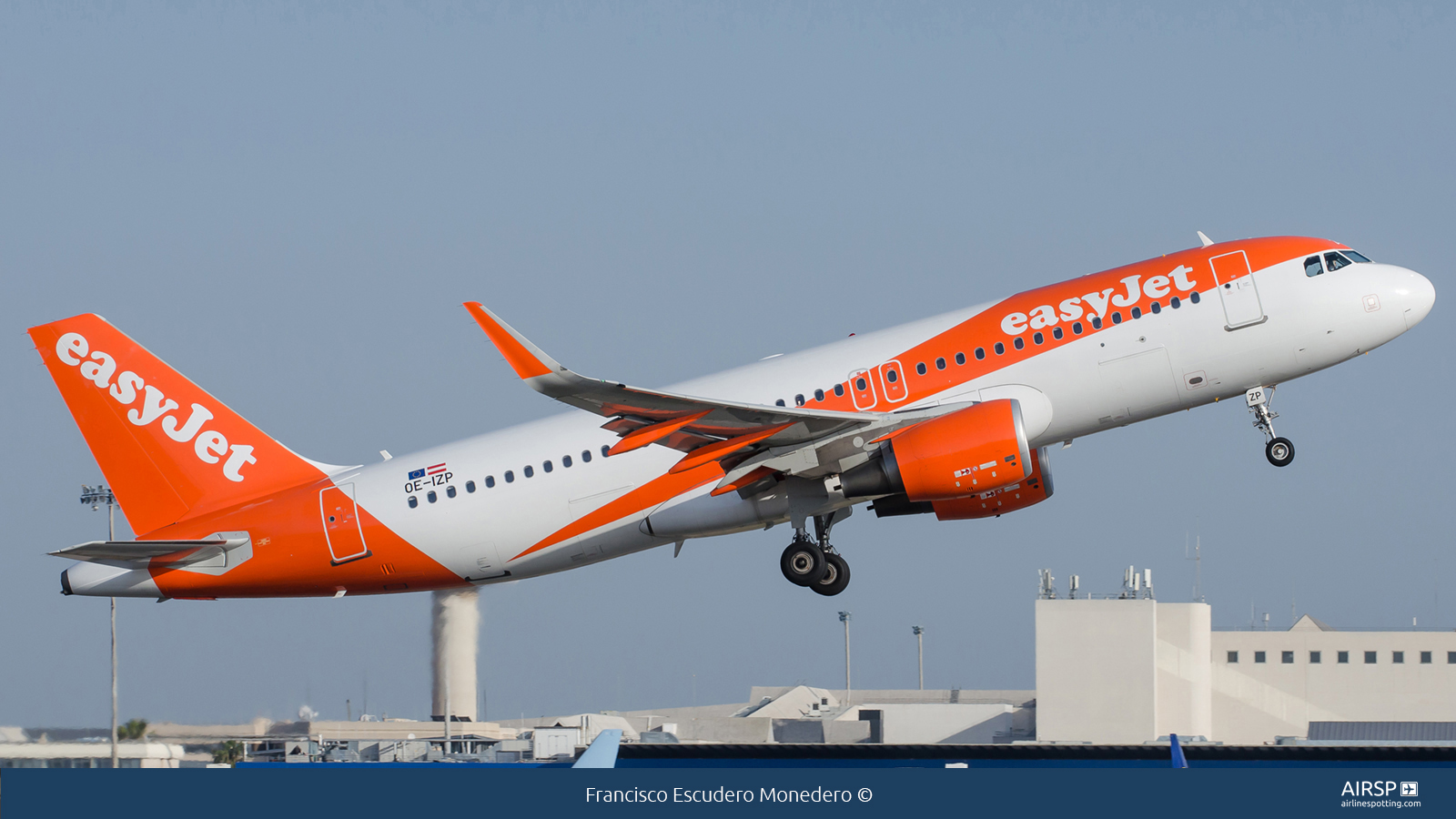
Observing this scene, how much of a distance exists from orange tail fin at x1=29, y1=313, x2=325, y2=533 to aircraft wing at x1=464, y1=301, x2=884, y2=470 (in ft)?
29.8

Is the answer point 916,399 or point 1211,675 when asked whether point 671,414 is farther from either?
point 1211,675

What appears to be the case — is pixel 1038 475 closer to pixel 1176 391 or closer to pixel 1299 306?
pixel 1176 391

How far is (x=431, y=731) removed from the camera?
70.9 m

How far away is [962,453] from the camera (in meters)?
30.8

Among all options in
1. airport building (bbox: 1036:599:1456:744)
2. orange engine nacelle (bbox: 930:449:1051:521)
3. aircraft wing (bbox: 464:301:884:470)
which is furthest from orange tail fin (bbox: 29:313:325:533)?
airport building (bbox: 1036:599:1456:744)

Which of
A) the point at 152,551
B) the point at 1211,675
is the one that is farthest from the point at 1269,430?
the point at 1211,675

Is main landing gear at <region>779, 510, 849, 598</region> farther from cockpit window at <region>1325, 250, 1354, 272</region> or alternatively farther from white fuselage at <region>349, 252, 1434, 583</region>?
cockpit window at <region>1325, 250, 1354, 272</region>

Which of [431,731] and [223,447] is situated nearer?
[223,447]

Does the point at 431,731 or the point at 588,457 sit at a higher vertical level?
the point at 588,457

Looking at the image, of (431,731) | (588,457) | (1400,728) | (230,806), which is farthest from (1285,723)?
(230,806)

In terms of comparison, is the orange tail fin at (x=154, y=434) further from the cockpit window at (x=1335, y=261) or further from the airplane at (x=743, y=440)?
the cockpit window at (x=1335, y=261)

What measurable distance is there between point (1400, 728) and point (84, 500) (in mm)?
67743

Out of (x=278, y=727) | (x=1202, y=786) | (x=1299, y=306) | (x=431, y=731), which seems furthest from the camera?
(x=431, y=731)

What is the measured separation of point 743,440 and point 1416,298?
14019mm
